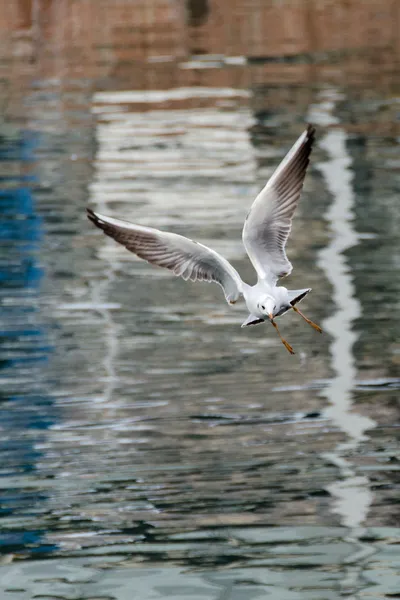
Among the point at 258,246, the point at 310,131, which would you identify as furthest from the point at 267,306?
the point at 310,131

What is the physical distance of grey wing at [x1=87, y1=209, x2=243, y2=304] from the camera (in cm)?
452

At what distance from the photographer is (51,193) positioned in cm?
885

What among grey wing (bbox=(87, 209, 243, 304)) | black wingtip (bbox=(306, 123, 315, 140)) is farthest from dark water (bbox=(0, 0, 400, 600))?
black wingtip (bbox=(306, 123, 315, 140))

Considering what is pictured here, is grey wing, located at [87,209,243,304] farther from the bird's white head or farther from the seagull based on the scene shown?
the bird's white head

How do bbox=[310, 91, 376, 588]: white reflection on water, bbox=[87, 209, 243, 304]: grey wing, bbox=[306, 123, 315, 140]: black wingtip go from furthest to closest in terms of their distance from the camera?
bbox=[310, 91, 376, 588]: white reflection on water → bbox=[87, 209, 243, 304]: grey wing → bbox=[306, 123, 315, 140]: black wingtip

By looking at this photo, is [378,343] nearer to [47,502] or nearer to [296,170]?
[47,502]

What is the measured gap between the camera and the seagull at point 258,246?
445 cm

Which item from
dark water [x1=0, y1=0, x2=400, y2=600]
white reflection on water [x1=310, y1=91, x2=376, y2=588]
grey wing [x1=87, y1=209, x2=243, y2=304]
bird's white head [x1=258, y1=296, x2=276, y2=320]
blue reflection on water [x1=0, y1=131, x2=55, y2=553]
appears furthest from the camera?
blue reflection on water [x1=0, y1=131, x2=55, y2=553]

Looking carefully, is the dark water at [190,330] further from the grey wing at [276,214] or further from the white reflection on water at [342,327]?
the grey wing at [276,214]

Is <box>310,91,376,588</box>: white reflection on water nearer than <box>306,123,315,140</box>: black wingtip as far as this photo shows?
No

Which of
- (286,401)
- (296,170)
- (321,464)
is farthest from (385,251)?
(296,170)

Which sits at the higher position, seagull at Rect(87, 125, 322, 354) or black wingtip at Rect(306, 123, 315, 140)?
black wingtip at Rect(306, 123, 315, 140)

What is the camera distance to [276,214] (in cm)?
459

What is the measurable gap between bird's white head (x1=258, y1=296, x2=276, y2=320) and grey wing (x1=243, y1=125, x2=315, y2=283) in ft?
0.47
